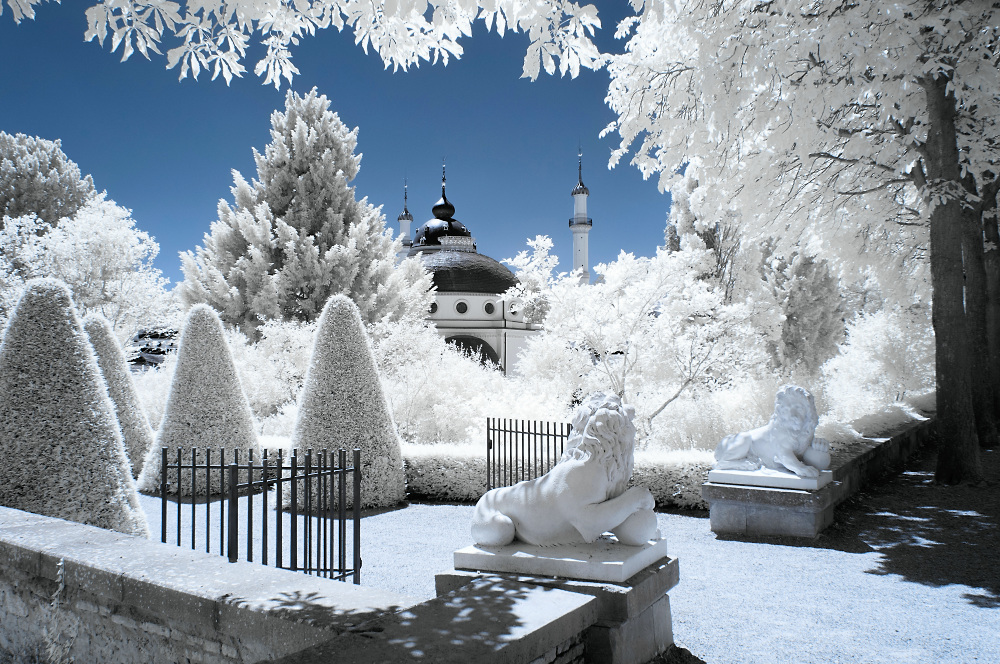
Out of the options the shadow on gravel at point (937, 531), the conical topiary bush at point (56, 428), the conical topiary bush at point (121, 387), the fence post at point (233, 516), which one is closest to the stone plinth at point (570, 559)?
the fence post at point (233, 516)

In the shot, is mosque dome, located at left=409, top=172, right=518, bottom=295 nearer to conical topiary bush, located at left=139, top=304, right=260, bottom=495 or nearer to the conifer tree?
the conifer tree

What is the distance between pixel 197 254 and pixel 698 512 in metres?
21.7

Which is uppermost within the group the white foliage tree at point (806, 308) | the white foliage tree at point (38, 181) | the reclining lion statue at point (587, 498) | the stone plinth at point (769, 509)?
the white foliage tree at point (38, 181)

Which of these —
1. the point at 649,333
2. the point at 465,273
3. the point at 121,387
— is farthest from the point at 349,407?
the point at 465,273

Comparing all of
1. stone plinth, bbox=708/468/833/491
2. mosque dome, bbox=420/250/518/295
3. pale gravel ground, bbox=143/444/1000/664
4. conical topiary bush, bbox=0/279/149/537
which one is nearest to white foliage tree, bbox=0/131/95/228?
mosque dome, bbox=420/250/518/295

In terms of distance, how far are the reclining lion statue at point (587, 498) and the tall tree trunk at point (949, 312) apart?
21.4 feet

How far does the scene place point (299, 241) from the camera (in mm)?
23688

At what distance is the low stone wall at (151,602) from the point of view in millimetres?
2953

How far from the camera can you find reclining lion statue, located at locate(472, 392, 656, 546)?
347 cm

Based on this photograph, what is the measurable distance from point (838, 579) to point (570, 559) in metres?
3.20

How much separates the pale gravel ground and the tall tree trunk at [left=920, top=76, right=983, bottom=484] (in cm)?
41

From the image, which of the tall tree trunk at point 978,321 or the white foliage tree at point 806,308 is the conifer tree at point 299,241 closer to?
the white foliage tree at point 806,308

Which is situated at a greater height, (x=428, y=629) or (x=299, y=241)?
(x=299, y=241)

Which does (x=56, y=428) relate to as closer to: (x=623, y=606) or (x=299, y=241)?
(x=623, y=606)
